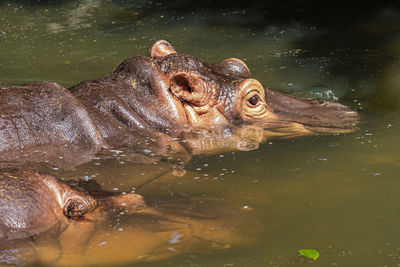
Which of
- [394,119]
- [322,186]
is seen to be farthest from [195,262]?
[394,119]

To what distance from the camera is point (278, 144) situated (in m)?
5.95

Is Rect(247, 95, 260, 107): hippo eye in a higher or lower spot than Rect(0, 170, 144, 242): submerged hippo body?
lower

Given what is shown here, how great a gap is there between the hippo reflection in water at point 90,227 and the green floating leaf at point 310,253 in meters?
0.35

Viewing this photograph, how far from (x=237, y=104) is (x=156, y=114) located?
0.79m

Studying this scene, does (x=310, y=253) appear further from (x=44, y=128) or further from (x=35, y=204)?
(x=44, y=128)

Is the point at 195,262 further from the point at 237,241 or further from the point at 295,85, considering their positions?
the point at 295,85

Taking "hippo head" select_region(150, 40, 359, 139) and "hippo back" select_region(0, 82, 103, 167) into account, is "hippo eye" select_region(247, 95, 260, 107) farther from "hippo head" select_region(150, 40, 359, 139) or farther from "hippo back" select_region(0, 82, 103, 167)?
"hippo back" select_region(0, 82, 103, 167)

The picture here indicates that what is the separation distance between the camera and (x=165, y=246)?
4.00 metres

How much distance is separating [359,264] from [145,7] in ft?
29.6

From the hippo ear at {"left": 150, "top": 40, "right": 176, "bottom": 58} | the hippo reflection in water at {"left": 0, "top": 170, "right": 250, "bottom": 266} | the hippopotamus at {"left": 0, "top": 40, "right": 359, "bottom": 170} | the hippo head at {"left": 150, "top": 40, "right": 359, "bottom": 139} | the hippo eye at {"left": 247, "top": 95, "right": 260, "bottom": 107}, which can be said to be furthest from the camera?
the hippo ear at {"left": 150, "top": 40, "right": 176, "bottom": 58}

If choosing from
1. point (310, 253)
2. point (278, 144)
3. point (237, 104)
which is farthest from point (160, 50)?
point (310, 253)

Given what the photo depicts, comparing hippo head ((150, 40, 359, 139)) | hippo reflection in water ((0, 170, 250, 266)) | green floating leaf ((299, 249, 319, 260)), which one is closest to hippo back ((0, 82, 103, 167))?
hippo reflection in water ((0, 170, 250, 266))

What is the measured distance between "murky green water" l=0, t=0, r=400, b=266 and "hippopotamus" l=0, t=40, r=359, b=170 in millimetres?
208

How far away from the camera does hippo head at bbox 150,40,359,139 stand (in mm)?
5965
